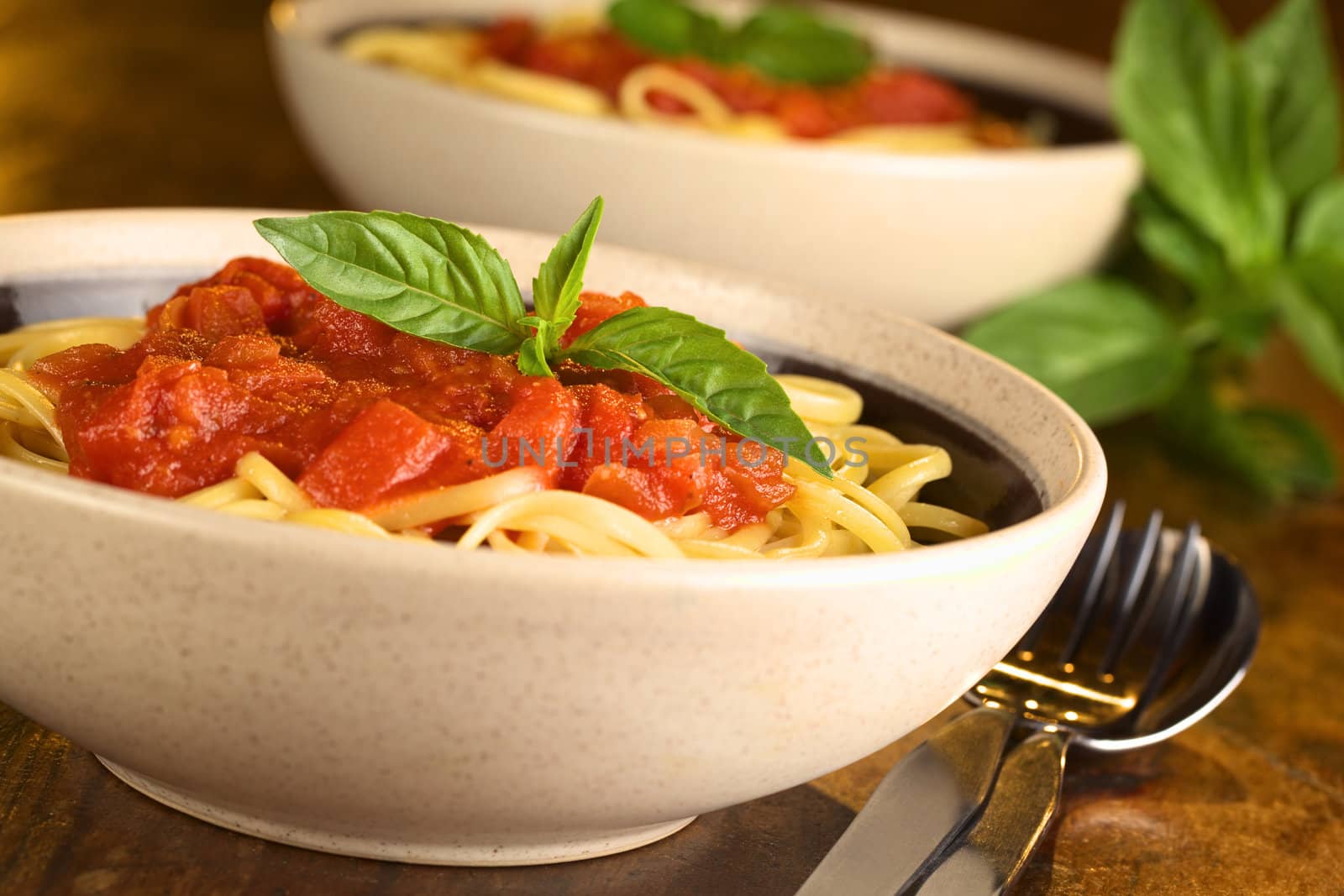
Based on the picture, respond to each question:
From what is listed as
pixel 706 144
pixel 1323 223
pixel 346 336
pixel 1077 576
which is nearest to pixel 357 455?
pixel 346 336

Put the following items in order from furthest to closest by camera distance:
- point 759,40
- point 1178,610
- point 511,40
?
point 511,40, point 759,40, point 1178,610

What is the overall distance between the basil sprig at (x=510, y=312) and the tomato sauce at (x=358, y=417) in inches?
Result: 2.1

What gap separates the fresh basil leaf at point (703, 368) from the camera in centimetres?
199

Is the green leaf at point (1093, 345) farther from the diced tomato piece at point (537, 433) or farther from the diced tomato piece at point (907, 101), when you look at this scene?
the diced tomato piece at point (537, 433)

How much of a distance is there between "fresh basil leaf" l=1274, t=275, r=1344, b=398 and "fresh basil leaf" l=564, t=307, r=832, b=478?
204 centimetres

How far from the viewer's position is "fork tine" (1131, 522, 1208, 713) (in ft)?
8.27

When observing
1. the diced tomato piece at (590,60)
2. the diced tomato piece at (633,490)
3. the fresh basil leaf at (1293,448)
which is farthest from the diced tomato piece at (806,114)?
the diced tomato piece at (633,490)

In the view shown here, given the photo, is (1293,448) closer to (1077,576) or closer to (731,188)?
(1077,576)

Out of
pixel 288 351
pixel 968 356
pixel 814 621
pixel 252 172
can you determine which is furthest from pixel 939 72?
pixel 814 621

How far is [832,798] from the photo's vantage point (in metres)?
2.07

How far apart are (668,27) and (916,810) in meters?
2.80

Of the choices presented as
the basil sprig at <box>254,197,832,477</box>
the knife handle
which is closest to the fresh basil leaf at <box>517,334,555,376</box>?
the basil sprig at <box>254,197,832,477</box>

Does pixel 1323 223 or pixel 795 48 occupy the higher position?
pixel 795 48

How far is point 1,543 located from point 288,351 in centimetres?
71
